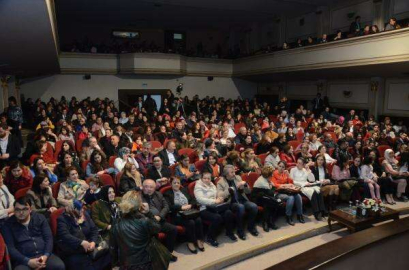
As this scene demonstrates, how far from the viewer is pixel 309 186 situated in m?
4.68

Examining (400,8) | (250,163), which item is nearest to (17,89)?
(250,163)

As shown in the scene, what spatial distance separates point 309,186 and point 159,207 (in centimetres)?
244

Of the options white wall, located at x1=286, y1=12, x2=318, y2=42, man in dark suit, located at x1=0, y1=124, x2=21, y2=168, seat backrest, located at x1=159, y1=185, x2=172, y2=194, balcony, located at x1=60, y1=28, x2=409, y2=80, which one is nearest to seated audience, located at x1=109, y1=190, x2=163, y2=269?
seat backrest, located at x1=159, y1=185, x2=172, y2=194

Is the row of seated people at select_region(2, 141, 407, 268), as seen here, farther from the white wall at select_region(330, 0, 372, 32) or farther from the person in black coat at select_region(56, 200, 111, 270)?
the white wall at select_region(330, 0, 372, 32)

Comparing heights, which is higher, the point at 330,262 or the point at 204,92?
the point at 204,92

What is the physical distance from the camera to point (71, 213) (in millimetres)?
2963

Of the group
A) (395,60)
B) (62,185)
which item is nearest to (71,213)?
(62,185)

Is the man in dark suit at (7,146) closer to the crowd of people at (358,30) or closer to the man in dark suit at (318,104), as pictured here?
the crowd of people at (358,30)

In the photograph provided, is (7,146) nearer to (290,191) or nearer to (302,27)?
(290,191)

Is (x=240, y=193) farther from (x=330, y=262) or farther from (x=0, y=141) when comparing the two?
(x=0, y=141)

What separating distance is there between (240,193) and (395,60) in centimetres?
618

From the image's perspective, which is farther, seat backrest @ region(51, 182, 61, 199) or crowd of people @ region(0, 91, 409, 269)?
seat backrest @ region(51, 182, 61, 199)

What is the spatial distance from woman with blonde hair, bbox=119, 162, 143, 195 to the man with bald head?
47 centimetres

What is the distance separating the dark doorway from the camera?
43.0 ft
